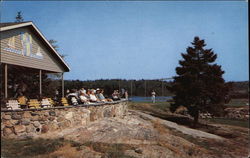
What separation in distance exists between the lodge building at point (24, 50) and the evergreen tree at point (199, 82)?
9666 millimetres

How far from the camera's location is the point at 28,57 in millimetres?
15703

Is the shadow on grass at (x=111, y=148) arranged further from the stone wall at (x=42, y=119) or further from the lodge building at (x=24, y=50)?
the lodge building at (x=24, y=50)

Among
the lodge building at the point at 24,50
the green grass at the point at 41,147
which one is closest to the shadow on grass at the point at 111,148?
the green grass at the point at 41,147

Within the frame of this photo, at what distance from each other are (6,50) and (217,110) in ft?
52.1

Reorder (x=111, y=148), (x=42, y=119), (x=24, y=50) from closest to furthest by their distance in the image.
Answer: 1. (x=111, y=148)
2. (x=42, y=119)
3. (x=24, y=50)

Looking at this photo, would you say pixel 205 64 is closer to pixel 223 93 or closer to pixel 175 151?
pixel 223 93

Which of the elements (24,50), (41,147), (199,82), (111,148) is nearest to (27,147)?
(41,147)

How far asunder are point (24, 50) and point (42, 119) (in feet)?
20.2

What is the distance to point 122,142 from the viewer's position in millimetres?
10688

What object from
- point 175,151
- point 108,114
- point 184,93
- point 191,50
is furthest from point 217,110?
point 175,151

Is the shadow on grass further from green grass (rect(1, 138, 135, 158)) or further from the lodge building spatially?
the lodge building

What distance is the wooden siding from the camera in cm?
1352

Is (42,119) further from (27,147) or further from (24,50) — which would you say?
(24,50)

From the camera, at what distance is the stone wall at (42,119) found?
9969mm
